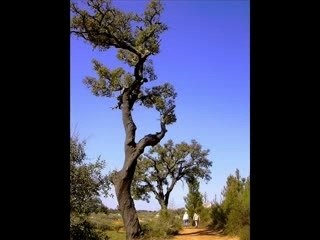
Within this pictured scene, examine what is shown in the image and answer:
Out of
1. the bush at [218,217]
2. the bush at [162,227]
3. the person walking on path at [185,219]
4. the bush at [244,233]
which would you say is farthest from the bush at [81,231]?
the person walking on path at [185,219]

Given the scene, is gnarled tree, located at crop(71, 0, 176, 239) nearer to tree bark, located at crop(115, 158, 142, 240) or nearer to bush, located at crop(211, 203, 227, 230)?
tree bark, located at crop(115, 158, 142, 240)

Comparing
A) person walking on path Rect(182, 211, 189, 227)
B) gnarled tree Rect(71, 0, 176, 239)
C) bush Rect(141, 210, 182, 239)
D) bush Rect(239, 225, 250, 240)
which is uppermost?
gnarled tree Rect(71, 0, 176, 239)

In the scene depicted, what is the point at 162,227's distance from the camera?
2075cm

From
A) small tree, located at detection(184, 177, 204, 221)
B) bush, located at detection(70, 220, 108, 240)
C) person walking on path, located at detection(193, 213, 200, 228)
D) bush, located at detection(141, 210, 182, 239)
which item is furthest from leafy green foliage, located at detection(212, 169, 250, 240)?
bush, located at detection(70, 220, 108, 240)

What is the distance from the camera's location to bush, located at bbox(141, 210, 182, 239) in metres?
19.5

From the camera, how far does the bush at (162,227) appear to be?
63.9ft

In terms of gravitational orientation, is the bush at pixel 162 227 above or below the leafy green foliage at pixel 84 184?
below

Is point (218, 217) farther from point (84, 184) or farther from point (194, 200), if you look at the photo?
point (84, 184)

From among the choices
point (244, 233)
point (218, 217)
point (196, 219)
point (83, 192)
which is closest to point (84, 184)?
point (83, 192)

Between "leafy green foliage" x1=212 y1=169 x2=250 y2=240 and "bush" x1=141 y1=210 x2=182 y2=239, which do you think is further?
"bush" x1=141 y1=210 x2=182 y2=239

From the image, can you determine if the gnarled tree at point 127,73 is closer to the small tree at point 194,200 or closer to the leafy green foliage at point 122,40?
the leafy green foliage at point 122,40
